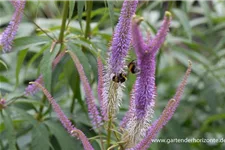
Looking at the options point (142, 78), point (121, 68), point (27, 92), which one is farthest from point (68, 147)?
point (142, 78)

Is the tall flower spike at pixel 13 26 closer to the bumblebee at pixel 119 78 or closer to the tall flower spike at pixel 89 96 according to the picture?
the tall flower spike at pixel 89 96

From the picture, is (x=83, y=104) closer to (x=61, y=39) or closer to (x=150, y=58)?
(x=61, y=39)

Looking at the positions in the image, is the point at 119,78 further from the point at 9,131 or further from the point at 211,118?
the point at 211,118

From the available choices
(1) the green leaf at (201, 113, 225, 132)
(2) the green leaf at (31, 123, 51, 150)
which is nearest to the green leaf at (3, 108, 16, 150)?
(2) the green leaf at (31, 123, 51, 150)

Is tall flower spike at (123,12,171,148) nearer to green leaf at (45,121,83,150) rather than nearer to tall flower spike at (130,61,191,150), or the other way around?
tall flower spike at (130,61,191,150)

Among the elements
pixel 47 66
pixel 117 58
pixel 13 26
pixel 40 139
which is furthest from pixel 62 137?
pixel 117 58

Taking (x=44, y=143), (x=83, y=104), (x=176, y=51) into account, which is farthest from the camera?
(x=176, y=51)
